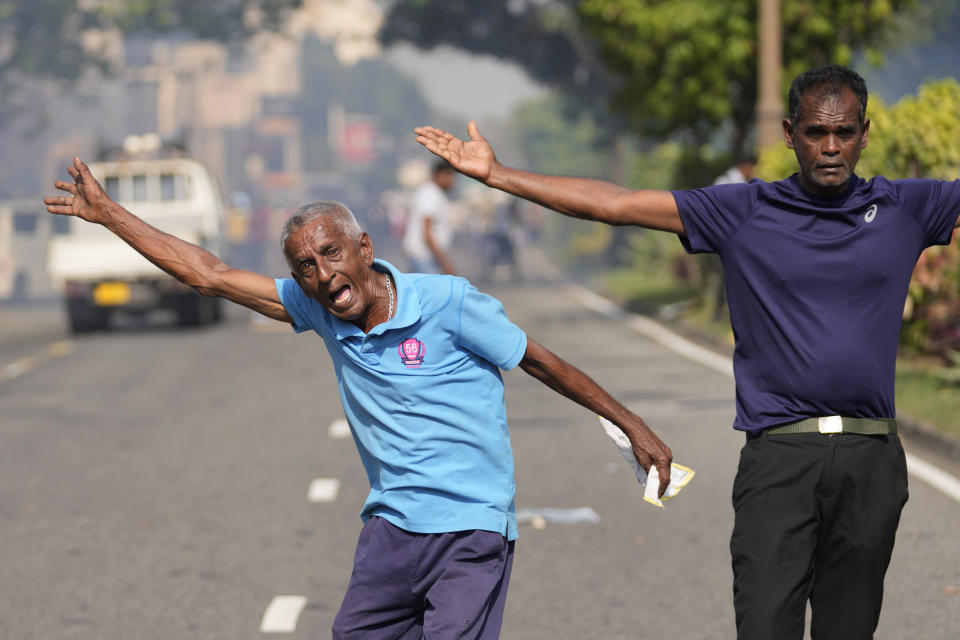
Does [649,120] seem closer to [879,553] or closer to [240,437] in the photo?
[240,437]

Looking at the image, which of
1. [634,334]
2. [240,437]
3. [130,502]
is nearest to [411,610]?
[130,502]

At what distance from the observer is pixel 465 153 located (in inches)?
159

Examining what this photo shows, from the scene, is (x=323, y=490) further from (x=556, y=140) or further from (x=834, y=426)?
(x=556, y=140)

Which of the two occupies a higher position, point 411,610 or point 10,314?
point 411,610

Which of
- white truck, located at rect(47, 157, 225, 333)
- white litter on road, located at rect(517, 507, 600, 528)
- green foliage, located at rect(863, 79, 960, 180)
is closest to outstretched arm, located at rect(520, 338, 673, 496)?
white litter on road, located at rect(517, 507, 600, 528)

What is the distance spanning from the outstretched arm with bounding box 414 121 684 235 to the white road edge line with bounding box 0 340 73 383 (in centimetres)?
1294

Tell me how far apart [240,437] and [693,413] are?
338cm

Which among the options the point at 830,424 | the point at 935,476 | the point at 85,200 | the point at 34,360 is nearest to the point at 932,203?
the point at 830,424

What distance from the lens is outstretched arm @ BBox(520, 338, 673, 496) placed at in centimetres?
419

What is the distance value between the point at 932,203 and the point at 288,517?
5.03 m

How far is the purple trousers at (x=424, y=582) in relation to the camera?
158 inches

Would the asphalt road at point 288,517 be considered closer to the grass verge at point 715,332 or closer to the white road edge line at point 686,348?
the white road edge line at point 686,348

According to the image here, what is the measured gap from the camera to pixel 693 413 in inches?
473

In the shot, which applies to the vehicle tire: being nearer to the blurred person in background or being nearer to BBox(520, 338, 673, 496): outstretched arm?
the blurred person in background
